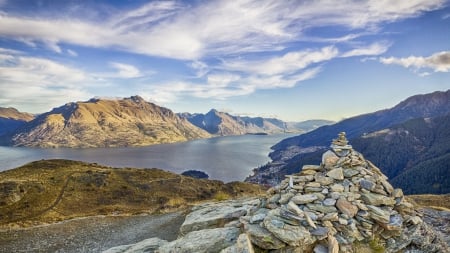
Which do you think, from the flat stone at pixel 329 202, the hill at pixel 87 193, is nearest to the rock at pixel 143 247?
the flat stone at pixel 329 202

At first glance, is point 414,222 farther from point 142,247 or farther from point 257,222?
point 142,247

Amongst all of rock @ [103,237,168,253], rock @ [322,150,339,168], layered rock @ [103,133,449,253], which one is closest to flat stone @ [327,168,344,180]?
layered rock @ [103,133,449,253]

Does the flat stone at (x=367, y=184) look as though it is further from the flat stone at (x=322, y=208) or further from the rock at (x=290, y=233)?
the rock at (x=290, y=233)

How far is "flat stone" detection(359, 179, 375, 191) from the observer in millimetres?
16859

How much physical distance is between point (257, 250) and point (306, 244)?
2365mm

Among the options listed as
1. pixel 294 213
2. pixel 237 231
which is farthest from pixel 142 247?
pixel 294 213

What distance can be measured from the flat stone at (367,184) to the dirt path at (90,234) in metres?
16.9

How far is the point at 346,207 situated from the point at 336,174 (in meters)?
2.30

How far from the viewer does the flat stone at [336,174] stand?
1718cm

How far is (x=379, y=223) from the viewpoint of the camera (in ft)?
51.6

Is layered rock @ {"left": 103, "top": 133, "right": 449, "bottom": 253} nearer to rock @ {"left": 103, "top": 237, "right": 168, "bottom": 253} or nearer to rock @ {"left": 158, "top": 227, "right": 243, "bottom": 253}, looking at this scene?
rock @ {"left": 158, "top": 227, "right": 243, "bottom": 253}

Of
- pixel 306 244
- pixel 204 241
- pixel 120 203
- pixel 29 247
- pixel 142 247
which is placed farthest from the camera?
pixel 120 203

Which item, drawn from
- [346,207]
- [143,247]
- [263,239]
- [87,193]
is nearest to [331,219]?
[346,207]

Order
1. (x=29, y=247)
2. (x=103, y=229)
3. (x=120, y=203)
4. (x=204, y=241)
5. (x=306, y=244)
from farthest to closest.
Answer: (x=120, y=203) < (x=103, y=229) < (x=29, y=247) < (x=204, y=241) < (x=306, y=244)
